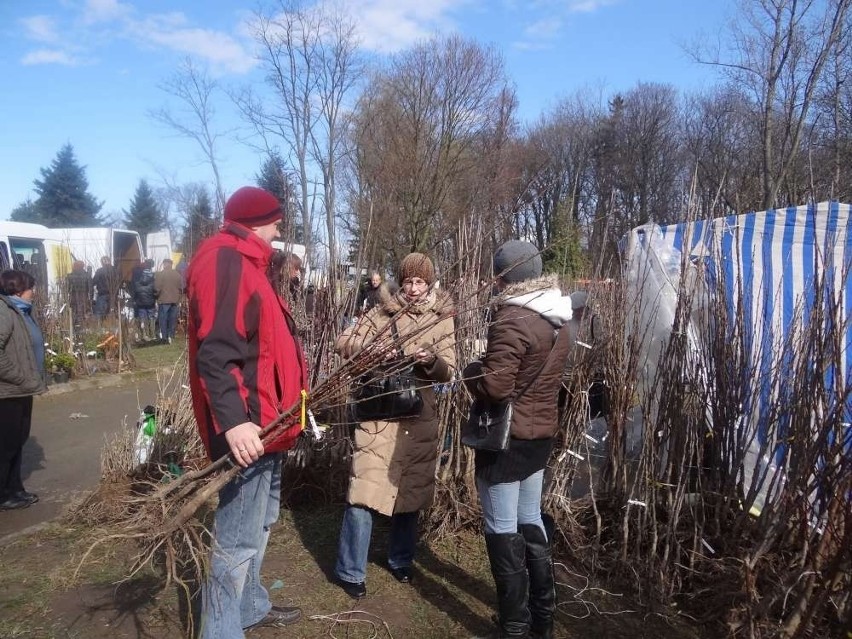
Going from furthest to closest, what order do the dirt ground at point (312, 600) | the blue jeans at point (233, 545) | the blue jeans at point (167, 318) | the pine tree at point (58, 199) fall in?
1. the pine tree at point (58, 199)
2. the blue jeans at point (167, 318)
3. the dirt ground at point (312, 600)
4. the blue jeans at point (233, 545)

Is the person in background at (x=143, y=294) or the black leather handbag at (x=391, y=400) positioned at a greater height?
the person in background at (x=143, y=294)

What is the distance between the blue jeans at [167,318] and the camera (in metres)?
12.7

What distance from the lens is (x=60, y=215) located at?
41.9m

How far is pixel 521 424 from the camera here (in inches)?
100

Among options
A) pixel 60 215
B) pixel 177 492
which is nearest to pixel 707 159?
pixel 177 492

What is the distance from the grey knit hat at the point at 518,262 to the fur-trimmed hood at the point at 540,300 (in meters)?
0.04

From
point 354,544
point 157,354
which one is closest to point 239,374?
point 354,544

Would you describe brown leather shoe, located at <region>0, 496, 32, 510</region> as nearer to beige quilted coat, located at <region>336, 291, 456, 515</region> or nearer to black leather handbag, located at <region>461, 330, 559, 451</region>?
beige quilted coat, located at <region>336, 291, 456, 515</region>

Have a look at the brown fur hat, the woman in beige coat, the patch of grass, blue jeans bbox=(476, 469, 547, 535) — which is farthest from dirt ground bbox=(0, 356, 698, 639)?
the patch of grass

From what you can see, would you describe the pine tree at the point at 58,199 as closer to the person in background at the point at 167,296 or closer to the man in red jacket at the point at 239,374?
the person in background at the point at 167,296

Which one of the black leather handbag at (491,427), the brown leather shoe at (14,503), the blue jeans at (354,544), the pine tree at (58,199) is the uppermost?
the pine tree at (58,199)

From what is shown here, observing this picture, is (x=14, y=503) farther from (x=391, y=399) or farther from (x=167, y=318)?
(x=167, y=318)

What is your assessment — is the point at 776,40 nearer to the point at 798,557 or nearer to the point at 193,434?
the point at 798,557

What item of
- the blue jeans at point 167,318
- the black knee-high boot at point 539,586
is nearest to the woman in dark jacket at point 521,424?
the black knee-high boot at point 539,586
